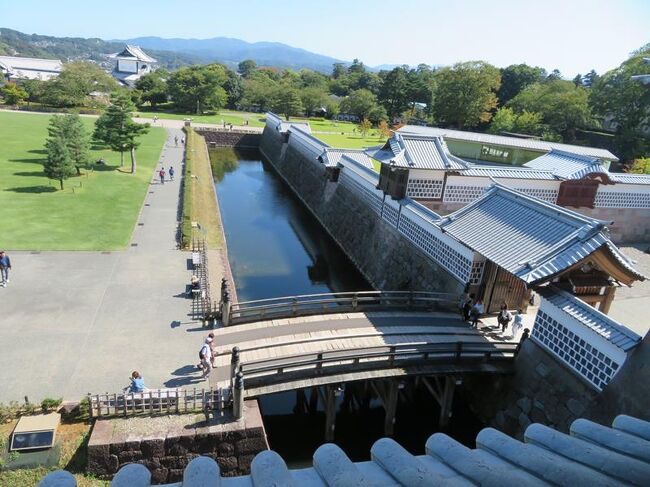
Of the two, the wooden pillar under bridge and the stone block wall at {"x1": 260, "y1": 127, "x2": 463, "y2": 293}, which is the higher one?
the stone block wall at {"x1": 260, "y1": 127, "x2": 463, "y2": 293}

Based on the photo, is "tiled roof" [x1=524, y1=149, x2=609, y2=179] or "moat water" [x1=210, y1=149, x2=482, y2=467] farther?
"tiled roof" [x1=524, y1=149, x2=609, y2=179]

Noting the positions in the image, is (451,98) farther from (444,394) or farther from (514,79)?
(444,394)

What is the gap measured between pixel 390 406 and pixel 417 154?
45.1 feet

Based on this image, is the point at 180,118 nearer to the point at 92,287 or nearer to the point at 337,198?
the point at 337,198

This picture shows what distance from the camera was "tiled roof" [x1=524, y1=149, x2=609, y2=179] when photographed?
28078 millimetres

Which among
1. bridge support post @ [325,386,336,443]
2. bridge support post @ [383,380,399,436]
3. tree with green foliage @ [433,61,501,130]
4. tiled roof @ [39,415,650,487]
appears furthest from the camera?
tree with green foliage @ [433,61,501,130]

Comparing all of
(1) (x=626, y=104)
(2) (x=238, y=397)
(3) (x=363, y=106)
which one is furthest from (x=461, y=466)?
(3) (x=363, y=106)

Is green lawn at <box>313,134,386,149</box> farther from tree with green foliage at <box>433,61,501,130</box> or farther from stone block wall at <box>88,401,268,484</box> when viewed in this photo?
stone block wall at <box>88,401,268,484</box>

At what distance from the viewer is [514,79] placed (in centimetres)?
8938

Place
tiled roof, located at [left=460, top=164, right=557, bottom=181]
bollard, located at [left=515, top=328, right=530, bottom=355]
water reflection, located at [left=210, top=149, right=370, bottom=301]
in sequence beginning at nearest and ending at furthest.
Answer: bollard, located at [left=515, top=328, right=530, bottom=355] < tiled roof, located at [left=460, top=164, right=557, bottom=181] < water reflection, located at [left=210, top=149, right=370, bottom=301]

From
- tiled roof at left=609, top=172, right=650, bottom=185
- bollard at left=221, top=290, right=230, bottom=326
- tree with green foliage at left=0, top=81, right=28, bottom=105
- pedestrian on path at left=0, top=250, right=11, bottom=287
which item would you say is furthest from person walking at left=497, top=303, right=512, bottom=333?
tree with green foliage at left=0, top=81, right=28, bottom=105

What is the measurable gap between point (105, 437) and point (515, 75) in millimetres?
97497

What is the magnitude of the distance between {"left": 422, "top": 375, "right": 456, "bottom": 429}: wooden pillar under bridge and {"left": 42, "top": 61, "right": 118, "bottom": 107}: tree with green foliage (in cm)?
7847

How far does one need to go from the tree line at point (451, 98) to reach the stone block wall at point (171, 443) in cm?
5818
